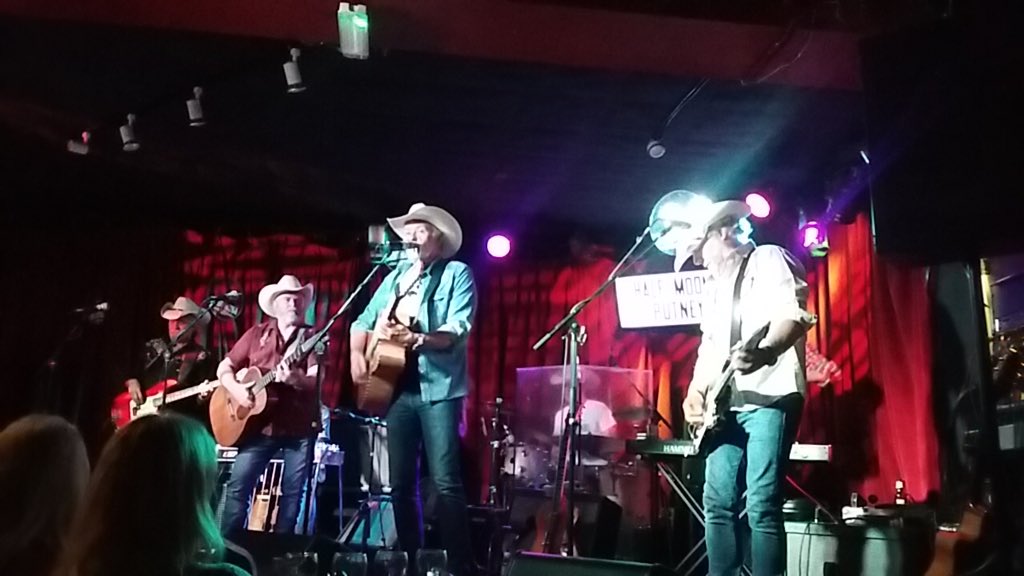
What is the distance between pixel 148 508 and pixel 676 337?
18.6 feet

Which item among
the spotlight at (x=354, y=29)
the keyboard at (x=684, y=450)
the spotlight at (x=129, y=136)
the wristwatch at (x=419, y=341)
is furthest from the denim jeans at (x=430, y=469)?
the spotlight at (x=129, y=136)

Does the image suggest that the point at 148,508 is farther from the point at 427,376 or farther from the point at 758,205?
the point at 758,205

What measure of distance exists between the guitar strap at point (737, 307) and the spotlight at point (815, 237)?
2625mm

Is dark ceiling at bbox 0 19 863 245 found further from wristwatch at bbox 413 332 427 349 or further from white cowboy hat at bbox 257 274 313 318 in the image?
wristwatch at bbox 413 332 427 349

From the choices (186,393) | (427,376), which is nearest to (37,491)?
(427,376)

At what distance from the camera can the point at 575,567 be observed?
7.45 feet

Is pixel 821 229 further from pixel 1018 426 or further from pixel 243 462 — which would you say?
pixel 243 462

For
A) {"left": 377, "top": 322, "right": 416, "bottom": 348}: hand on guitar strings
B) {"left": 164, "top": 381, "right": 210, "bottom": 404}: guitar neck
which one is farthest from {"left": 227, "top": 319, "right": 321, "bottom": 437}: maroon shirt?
{"left": 377, "top": 322, "right": 416, "bottom": 348}: hand on guitar strings

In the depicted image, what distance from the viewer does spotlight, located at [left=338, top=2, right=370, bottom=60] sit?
3.66m

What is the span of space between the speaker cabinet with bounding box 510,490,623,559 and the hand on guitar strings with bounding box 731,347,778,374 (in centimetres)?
204

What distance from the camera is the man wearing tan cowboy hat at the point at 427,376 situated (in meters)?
3.83

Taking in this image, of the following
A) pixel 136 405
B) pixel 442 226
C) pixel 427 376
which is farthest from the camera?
pixel 136 405

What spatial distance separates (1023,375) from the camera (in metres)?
2.87

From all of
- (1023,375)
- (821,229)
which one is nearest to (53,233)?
(821,229)
